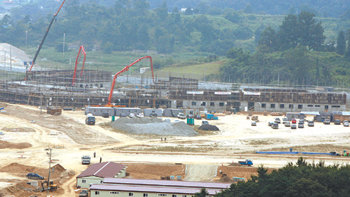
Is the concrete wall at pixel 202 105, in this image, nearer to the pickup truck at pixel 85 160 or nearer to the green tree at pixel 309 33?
the pickup truck at pixel 85 160

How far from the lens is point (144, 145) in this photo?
218 feet

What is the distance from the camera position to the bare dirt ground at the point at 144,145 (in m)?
54.0

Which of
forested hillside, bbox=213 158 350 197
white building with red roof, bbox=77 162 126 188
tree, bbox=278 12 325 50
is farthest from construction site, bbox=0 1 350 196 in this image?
tree, bbox=278 12 325 50

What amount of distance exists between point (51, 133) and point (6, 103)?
31.7m

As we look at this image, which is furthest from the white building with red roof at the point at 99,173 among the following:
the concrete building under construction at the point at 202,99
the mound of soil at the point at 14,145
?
the concrete building under construction at the point at 202,99

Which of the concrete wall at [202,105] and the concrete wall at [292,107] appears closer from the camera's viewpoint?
the concrete wall at [202,105]

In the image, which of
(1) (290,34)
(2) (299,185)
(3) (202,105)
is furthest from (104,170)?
(1) (290,34)

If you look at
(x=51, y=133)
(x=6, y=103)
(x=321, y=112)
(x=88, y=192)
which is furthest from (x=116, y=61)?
(x=88, y=192)

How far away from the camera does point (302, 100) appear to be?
4023 inches

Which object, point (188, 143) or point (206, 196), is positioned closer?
point (206, 196)

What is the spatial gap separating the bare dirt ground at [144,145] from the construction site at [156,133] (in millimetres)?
101

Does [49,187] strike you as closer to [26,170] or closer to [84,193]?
[84,193]

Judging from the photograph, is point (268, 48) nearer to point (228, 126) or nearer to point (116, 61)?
point (116, 61)

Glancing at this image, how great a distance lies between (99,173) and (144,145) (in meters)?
18.4
